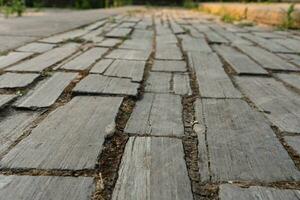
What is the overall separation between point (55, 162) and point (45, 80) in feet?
3.63

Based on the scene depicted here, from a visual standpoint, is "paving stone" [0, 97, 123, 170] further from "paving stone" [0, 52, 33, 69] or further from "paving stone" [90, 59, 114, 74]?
"paving stone" [0, 52, 33, 69]

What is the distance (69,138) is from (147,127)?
1.10 ft

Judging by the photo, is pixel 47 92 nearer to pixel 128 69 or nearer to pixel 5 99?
pixel 5 99

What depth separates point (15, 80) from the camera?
2234 millimetres

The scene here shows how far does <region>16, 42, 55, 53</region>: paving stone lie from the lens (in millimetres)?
3270

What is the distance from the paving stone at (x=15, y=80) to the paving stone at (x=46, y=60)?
156 mm

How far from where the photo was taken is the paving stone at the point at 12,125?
4.74ft

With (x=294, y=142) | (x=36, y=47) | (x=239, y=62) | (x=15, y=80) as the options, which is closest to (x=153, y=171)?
(x=294, y=142)

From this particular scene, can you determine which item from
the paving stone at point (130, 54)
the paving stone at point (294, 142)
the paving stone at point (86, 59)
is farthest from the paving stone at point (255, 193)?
the paving stone at point (130, 54)

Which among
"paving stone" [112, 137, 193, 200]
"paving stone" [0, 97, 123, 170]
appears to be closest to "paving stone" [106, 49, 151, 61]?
"paving stone" [0, 97, 123, 170]

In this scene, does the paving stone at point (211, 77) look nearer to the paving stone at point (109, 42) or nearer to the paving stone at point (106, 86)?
the paving stone at point (106, 86)

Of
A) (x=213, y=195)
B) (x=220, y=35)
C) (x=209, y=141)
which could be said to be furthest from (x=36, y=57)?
(x=220, y=35)

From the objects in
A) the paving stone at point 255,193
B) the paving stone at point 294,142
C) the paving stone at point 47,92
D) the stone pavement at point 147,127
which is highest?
the paving stone at point 47,92

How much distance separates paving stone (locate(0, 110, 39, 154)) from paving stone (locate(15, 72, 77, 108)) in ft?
0.34
